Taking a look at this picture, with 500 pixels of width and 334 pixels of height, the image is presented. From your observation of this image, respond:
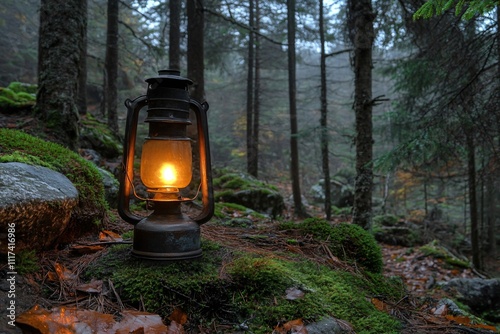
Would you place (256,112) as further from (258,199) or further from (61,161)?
(61,161)

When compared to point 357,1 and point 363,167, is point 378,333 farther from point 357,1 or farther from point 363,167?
point 357,1

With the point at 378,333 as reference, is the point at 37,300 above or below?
above

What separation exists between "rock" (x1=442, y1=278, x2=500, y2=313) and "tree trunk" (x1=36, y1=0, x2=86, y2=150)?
6.05m

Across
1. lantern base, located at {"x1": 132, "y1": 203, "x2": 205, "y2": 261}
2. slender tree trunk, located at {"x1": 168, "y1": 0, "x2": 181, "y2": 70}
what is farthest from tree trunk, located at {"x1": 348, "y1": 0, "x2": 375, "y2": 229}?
slender tree trunk, located at {"x1": 168, "y1": 0, "x2": 181, "y2": 70}

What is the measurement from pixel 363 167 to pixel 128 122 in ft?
12.3

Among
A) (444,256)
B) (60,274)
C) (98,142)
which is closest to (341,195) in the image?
(444,256)

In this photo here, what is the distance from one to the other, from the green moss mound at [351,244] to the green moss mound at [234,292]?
696 millimetres

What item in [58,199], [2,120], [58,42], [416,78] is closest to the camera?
[58,199]

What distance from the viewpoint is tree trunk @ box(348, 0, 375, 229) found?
15.9ft

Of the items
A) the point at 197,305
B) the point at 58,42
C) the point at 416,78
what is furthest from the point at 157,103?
the point at 416,78

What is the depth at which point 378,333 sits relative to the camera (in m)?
1.79

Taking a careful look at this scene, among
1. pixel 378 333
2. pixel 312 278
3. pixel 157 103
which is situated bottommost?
pixel 378 333

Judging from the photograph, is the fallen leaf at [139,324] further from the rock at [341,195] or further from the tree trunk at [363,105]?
the rock at [341,195]

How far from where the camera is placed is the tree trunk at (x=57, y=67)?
12.6 feet
